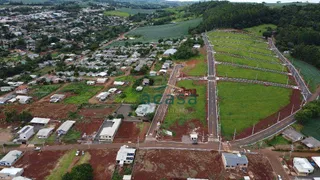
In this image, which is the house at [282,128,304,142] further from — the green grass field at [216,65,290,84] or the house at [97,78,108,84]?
the house at [97,78,108,84]

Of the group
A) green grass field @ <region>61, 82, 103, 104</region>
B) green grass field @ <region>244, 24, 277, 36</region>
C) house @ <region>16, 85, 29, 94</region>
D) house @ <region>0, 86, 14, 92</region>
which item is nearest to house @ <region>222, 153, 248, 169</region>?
green grass field @ <region>61, 82, 103, 104</region>

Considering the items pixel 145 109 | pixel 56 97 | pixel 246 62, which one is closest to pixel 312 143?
pixel 145 109

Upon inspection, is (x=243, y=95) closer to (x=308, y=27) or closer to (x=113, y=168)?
(x=113, y=168)

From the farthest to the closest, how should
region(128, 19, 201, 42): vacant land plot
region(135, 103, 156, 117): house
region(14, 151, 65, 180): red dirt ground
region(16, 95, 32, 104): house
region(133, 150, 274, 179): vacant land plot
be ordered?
region(128, 19, 201, 42): vacant land plot, region(16, 95, 32, 104): house, region(135, 103, 156, 117): house, region(14, 151, 65, 180): red dirt ground, region(133, 150, 274, 179): vacant land plot

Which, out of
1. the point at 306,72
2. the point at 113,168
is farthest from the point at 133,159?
the point at 306,72

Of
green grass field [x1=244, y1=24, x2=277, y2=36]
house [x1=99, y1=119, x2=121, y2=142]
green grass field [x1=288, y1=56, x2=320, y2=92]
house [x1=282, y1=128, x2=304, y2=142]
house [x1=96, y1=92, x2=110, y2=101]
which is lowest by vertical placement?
house [x1=99, y1=119, x2=121, y2=142]

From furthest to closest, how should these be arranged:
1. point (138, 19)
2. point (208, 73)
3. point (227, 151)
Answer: point (138, 19)
point (208, 73)
point (227, 151)

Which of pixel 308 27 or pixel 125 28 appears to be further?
pixel 125 28

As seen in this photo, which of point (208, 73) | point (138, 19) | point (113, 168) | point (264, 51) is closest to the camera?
point (113, 168)

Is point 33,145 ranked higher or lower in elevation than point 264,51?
lower
